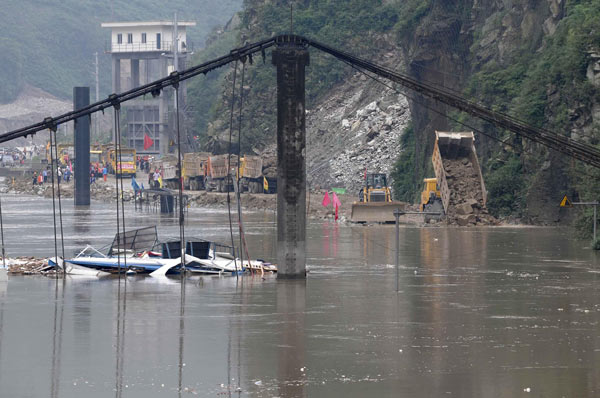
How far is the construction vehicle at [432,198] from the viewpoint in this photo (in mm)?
69000

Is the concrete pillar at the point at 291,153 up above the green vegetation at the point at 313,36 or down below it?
below

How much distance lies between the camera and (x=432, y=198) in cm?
6988

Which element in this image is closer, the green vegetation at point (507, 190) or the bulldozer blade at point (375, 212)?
the green vegetation at point (507, 190)

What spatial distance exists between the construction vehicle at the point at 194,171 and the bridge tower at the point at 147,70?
40086mm

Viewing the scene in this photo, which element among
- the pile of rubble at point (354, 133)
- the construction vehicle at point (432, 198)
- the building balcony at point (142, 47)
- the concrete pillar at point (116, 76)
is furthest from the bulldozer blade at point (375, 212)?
the building balcony at point (142, 47)

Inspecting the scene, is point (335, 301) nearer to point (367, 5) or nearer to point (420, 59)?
point (420, 59)

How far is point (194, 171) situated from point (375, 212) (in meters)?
44.9

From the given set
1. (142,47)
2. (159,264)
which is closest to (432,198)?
(159,264)

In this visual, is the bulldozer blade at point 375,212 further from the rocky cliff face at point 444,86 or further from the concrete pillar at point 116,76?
the concrete pillar at point 116,76

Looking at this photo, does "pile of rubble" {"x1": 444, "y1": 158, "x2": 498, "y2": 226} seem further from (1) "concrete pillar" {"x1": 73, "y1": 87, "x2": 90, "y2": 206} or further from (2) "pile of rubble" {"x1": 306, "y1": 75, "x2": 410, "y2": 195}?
(1) "concrete pillar" {"x1": 73, "y1": 87, "x2": 90, "y2": 206}

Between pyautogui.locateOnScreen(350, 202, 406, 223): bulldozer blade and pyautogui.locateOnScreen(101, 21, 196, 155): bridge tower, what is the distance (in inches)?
3357

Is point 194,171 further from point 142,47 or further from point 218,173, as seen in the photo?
point 142,47

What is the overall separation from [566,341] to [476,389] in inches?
239

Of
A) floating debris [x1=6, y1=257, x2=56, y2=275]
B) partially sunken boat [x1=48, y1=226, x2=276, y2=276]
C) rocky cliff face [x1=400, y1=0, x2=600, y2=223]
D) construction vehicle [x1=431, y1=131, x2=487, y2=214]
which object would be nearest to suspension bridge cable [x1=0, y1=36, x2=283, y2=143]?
partially sunken boat [x1=48, y1=226, x2=276, y2=276]
